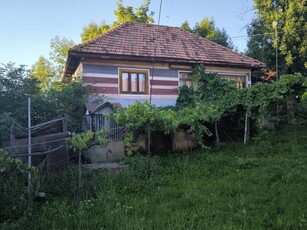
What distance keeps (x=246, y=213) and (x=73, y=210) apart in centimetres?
275

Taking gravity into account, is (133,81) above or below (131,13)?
below

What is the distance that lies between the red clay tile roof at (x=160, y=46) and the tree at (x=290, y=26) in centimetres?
375

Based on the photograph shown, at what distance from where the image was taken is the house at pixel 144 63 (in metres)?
12.1

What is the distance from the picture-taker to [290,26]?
16.8 meters

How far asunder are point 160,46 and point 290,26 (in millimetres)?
8051

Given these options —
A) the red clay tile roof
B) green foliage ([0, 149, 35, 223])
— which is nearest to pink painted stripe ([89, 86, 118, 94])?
the red clay tile roof

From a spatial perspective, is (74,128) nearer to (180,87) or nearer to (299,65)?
(180,87)

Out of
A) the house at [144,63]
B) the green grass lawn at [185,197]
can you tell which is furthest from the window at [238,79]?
the green grass lawn at [185,197]

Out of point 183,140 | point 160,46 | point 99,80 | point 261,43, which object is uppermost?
point 261,43

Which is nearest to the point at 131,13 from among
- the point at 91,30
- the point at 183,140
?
the point at 91,30

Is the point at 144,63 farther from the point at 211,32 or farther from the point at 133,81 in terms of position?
the point at 211,32

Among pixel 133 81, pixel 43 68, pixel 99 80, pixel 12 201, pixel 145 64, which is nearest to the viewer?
pixel 12 201

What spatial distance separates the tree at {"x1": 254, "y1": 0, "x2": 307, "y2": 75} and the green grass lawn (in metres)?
10.9

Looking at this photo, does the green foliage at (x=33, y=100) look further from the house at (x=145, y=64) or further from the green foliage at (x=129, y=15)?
the green foliage at (x=129, y=15)
